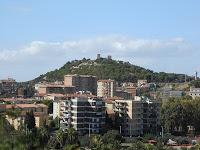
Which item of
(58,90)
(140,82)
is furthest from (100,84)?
(140,82)

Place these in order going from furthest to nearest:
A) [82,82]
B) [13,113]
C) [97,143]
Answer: [82,82] < [13,113] < [97,143]

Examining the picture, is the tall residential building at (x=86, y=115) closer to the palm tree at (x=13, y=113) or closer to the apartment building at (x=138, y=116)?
the apartment building at (x=138, y=116)

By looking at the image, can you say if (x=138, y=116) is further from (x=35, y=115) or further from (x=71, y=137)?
(x=71, y=137)

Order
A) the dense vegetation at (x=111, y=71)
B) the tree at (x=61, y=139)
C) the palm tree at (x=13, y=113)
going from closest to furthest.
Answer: the tree at (x=61, y=139)
the palm tree at (x=13, y=113)
the dense vegetation at (x=111, y=71)

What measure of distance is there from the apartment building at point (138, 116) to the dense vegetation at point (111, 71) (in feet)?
172

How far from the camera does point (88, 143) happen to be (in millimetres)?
42594

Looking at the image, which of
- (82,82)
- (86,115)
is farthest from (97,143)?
(82,82)

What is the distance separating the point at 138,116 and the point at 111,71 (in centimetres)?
5785

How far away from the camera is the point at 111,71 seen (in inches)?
4299

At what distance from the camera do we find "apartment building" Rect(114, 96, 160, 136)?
51.1 meters

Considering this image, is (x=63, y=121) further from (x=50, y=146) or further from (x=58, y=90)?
(x=58, y=90)

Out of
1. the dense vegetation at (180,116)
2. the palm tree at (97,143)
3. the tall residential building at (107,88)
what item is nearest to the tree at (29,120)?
the palm tree at (97,143)

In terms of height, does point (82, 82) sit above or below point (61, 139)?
above

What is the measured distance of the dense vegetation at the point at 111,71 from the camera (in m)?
109
